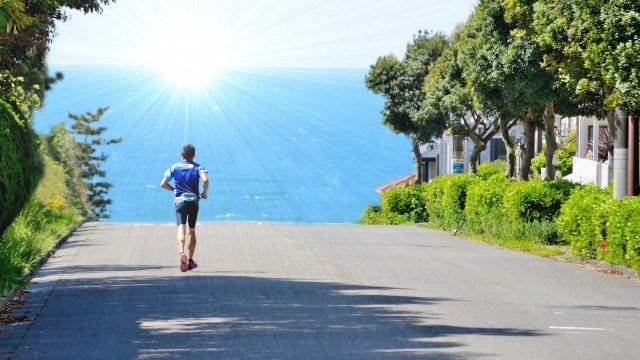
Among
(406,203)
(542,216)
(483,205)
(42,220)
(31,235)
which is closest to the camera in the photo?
(31,235)

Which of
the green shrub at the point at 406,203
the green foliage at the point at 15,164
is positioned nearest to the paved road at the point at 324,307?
the green foliage at the point at 15,164

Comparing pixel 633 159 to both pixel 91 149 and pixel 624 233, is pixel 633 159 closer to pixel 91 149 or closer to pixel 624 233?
pixel 624 233

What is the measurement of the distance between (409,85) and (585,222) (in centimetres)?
3735

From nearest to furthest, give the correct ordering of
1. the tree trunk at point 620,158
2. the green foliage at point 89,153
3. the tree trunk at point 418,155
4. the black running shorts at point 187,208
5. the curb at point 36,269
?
the curb at point 36,269 → the black running shorts at point 187,208 → the tree trunk at point 620,158 → the tree trunk at point 418,155 → the green foliage at point 89,153

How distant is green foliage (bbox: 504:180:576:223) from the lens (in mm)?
25859

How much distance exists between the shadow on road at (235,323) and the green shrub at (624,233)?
14.7 feet

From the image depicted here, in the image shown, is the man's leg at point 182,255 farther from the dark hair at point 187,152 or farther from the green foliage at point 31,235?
the green foliage at point 31,235

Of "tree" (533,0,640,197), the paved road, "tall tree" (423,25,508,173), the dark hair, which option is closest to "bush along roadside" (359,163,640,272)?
the paved road

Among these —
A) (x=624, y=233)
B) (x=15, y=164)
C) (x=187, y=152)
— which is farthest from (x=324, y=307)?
(x=624, y=233)

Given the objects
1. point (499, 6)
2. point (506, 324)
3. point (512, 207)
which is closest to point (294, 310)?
point (506, 324)

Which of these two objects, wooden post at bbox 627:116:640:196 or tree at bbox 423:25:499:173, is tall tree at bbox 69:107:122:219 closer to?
tree at bbox 423:25:499:173

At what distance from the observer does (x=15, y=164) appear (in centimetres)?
1505

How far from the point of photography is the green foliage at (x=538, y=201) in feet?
84.8

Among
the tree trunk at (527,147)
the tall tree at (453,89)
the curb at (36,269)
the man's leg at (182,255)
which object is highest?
the tall tree at (453,89)
